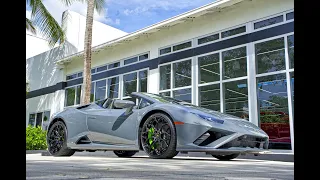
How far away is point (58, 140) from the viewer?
21.3 feet

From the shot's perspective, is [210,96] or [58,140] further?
[210,96]

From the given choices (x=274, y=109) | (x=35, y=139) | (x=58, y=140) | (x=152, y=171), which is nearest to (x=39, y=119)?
(x=35, y=139)

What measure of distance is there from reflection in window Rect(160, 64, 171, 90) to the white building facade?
1.6 inches

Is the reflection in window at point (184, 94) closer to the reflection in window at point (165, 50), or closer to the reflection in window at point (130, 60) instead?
the reflection in window at point (165, 50)

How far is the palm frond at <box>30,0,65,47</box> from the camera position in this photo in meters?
14.9

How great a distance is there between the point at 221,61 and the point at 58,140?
675cm

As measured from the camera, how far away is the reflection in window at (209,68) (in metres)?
11.7

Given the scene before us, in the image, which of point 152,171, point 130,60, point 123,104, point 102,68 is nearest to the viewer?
point 152,171

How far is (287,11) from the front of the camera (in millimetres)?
9828

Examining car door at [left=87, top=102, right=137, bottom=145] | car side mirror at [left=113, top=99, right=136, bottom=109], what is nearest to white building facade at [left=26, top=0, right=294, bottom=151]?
car side mirror at [left=113, top=99, right=136, bottom=109]

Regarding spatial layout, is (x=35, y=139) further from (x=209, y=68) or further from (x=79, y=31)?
(x=79, y=31)

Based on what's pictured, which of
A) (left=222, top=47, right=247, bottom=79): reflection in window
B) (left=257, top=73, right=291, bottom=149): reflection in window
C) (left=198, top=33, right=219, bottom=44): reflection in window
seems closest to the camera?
(left=257, top=73, right=291, bottom=149): reflection in window

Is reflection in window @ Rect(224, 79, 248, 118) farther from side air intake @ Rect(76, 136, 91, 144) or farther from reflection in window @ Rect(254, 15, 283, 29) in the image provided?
side air intake @ Rect(76, 136, 91, 144)

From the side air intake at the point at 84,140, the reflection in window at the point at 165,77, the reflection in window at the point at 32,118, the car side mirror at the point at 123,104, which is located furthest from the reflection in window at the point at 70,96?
the car side mirror at the point at 123,104
